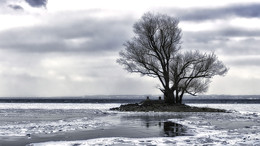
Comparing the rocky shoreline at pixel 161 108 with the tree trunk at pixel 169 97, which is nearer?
the rocky shoreline at pixel 161 108

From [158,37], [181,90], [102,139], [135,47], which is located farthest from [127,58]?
[102,139]

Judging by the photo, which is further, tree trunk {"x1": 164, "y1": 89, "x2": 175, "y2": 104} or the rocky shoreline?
tree trunk {"x1": 164, "y1": 89, "x2": 175, "y2": 104}

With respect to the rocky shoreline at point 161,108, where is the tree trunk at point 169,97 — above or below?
above

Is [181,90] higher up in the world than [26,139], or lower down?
higher up

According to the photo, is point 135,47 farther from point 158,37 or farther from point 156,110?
point 156,110

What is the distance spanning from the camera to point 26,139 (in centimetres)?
1539

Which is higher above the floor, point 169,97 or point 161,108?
point 169,97

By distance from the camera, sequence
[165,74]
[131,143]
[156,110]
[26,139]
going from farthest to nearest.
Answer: [165,74] < [156,110] < [26,139] < [131,143]

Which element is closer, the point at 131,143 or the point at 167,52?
the point at 131,143

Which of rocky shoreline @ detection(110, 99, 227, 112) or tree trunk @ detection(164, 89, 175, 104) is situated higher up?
tree trunk @ detection(164, 89, 175, 104)

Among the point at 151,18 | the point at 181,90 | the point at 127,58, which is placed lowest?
the point at 181,90

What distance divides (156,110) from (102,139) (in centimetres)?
2781

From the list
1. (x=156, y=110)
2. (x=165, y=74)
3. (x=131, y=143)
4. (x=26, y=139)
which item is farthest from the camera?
(x=165, y=74)

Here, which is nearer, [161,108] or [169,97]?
[161,108]
